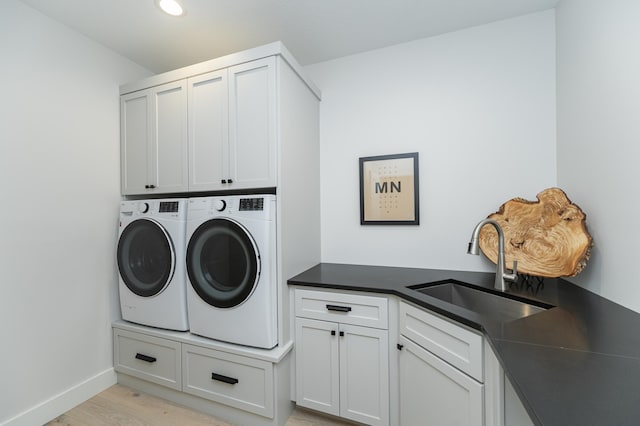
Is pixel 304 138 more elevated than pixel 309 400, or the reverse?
pixel 304 138

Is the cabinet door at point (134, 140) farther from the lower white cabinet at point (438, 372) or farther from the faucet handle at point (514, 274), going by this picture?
the faucet handle at point (514, 274)

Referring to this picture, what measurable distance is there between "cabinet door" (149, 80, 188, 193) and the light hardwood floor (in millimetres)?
1500

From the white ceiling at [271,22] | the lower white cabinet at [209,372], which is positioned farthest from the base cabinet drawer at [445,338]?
the white ceiling at [271,22]

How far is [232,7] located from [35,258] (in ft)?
6.56

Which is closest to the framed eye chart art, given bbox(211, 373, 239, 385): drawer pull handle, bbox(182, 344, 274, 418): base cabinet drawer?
bbox(182, 344, 274, 418): base cabinet drawer

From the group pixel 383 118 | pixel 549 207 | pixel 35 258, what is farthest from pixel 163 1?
pixel 549 207

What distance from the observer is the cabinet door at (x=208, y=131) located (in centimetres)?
174

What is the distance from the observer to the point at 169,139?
1.92 metres

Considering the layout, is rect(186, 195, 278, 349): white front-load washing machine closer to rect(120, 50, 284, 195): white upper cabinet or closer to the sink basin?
rect(120, 50, 284, 195): white upper cabinet

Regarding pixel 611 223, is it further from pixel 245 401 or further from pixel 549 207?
pixel 245 401

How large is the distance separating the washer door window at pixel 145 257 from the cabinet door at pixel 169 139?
0.32 m

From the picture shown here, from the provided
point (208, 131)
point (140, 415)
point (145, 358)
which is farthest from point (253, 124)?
point (140, 415)

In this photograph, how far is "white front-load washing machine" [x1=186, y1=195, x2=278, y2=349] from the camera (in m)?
1.54

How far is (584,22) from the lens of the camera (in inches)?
54.6
